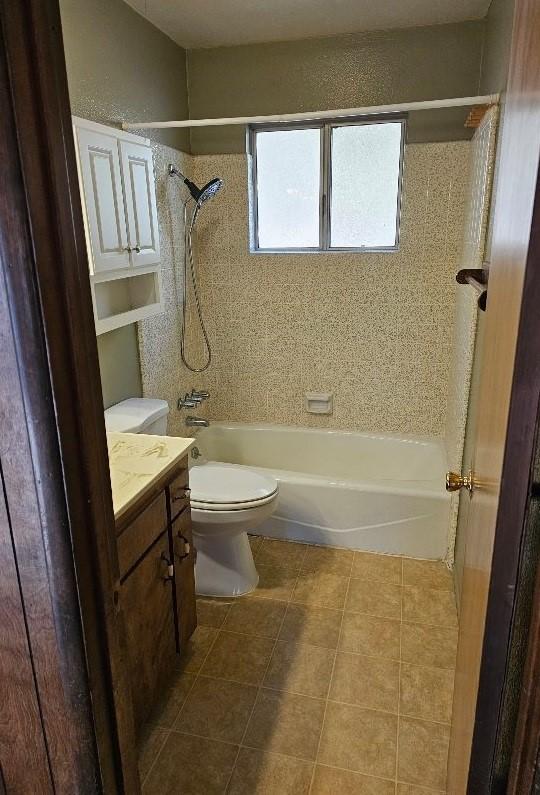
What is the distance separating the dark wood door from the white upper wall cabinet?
4.44 ft

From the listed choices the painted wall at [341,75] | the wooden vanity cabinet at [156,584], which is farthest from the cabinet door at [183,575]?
the painted wall at [341,75]

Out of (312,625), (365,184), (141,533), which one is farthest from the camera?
(365,184)

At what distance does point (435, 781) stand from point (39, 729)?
49.7 inches

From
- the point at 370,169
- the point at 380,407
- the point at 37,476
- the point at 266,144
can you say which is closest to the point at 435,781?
the point at 37,476

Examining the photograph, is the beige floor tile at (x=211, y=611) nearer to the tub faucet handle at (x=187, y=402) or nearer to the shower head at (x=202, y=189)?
the tub faucet handle at (x=187, y=402)

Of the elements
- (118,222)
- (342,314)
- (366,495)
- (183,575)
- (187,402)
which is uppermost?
(118,222)

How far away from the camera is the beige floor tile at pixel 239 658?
Result: 2004mm

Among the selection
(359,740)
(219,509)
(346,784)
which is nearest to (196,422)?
(219,509)

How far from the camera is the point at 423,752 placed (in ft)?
5.57

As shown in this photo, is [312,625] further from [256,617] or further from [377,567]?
[377,567]

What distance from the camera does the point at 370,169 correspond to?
9.89 ft

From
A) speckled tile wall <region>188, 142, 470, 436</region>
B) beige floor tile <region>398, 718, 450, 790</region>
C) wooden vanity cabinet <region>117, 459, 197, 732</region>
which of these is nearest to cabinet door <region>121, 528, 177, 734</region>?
wooden vanity cabinet <region>117, 459, 197, 732</region>

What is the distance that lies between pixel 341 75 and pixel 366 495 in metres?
2.12

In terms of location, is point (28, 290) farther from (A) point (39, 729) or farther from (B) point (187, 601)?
(B) point (187, 601)
